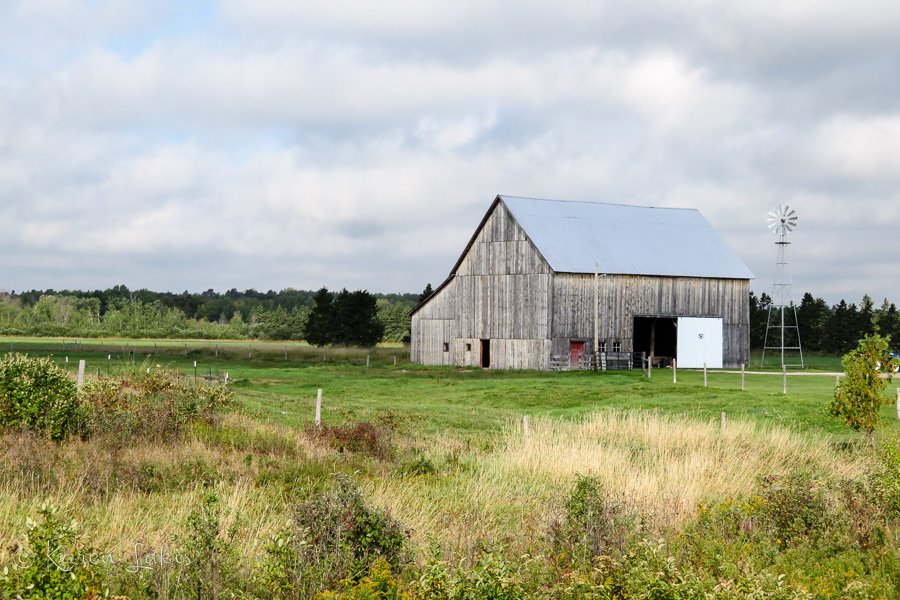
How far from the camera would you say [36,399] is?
15.8 m

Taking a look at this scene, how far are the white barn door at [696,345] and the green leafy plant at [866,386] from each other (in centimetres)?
3241

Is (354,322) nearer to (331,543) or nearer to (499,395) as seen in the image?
(499,395)

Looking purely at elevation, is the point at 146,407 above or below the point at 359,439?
above

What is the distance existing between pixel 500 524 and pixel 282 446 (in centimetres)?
633

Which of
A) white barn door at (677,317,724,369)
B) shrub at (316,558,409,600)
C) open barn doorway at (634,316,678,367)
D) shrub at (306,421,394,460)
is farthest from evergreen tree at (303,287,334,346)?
shrub at (316,558,409,600)

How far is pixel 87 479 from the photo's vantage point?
1223 centimetres

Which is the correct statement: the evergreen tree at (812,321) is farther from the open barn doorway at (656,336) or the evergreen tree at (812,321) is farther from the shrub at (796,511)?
the shrub at (796,511)

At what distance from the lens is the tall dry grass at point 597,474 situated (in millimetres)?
10781

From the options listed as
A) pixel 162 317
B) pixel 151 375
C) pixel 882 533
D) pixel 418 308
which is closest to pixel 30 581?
pixel 882 533

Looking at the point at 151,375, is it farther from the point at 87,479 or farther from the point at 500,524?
the point at 500,524

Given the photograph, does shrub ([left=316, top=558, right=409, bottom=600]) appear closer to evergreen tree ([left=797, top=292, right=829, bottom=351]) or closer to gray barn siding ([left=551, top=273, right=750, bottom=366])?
gray barn siding ([left=551, top=273, right=750, bottom=366])

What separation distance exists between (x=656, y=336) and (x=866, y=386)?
123 ft

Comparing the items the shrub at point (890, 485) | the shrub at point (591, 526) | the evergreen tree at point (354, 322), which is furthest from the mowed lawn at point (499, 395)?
the evergreen tree at point (354, 322)

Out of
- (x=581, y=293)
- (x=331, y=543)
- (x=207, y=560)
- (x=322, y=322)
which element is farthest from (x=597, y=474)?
(x=322, y=322)
